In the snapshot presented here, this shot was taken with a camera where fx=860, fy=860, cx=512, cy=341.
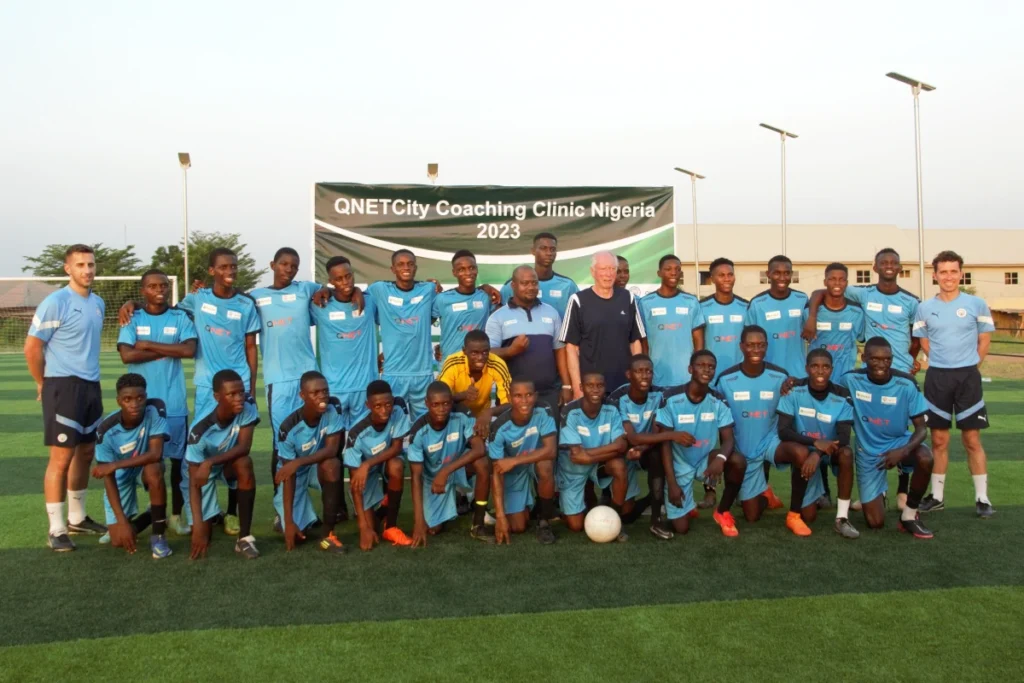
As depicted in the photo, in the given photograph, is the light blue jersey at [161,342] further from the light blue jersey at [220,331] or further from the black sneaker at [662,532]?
the black sneaker at [662,532]

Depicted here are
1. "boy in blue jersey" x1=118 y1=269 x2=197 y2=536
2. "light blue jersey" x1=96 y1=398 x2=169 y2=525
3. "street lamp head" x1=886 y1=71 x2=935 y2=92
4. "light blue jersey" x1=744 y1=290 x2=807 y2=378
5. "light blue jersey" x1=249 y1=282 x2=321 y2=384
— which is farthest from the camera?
"street lamp head" x1=886 y1=71 x2=935 y2=92

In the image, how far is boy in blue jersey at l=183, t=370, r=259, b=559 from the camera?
5.38 m

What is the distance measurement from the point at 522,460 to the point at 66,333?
3.18 meters

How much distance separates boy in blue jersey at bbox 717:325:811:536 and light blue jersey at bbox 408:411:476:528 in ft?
6.27

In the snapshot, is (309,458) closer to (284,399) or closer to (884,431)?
(284,399)

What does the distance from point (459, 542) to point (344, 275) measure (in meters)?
2.09

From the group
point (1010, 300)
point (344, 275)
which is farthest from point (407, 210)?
point (1010, 300)

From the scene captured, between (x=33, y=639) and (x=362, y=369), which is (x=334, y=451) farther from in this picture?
(x=33, y=639)

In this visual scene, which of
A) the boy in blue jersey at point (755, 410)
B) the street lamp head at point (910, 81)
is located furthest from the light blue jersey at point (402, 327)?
the street lamp head at point (910, 81)

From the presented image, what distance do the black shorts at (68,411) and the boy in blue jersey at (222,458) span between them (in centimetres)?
81

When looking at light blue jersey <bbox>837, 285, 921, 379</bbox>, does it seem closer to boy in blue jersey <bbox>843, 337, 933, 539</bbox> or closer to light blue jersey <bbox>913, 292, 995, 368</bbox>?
light blue jersey <bbox>913, 292, 995, 368</bbox>

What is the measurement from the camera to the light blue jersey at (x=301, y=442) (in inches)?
226

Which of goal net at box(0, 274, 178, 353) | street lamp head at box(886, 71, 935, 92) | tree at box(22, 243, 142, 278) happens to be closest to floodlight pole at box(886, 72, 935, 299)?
street lamp head at box(886, 71, 935, 92)

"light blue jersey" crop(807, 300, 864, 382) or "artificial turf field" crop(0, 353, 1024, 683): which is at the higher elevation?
"light blue jersey" crop(807, 300, 864, 382)
